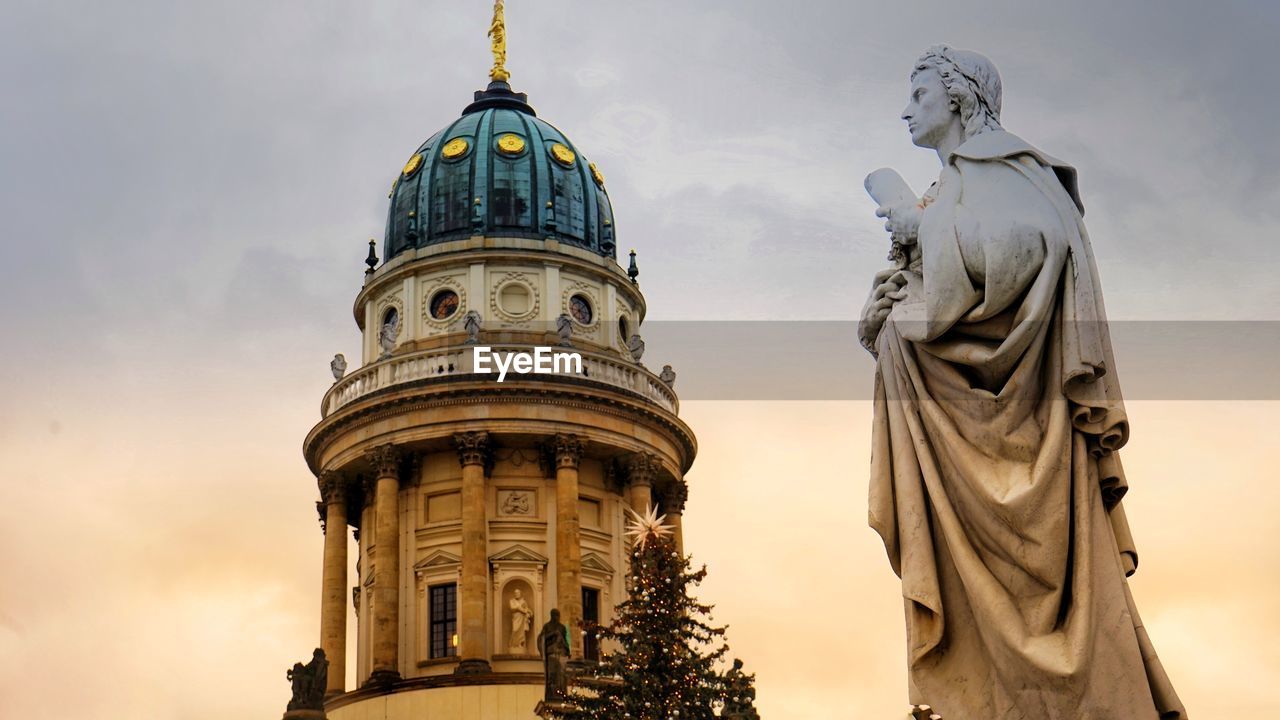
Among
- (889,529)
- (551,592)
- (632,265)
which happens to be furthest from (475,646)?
(889,529)

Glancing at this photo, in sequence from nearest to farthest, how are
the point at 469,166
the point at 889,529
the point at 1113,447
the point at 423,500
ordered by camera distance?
the point at 1113,447, the point at 889,529, the point at 423,500, the point at 469,166

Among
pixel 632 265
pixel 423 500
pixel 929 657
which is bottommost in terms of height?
pixel 929 657

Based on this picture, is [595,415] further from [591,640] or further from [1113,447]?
[1113,447]

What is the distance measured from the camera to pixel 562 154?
6625 centimetres

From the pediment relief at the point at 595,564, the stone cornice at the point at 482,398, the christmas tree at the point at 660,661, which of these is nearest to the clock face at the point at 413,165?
the stone cornice at the point at 482,398

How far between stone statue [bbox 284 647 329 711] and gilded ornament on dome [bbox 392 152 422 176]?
22.6 metres

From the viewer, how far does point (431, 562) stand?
58.6 m

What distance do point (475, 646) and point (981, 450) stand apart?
167 feet

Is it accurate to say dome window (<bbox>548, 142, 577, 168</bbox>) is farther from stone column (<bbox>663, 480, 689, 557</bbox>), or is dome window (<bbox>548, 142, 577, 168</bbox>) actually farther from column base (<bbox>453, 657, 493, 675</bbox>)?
column base (<bbox>453, 657, 493, 675</bbox>)

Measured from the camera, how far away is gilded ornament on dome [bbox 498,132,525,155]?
65188mm

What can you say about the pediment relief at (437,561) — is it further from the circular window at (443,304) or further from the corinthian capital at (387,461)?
the circular window at (443,304)
